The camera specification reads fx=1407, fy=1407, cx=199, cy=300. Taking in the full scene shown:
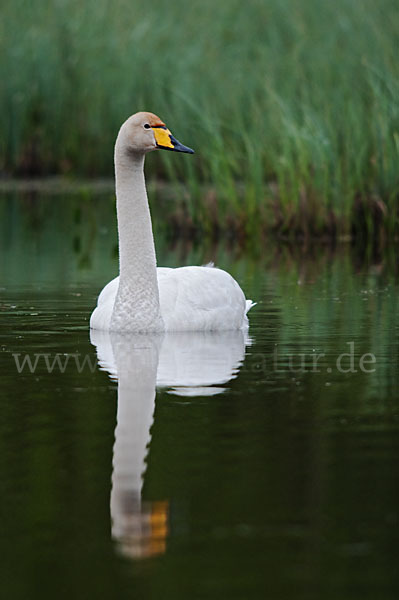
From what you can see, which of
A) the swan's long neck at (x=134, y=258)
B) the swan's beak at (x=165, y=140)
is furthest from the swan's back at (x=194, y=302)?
the swan's beak at (x=165, y=140)

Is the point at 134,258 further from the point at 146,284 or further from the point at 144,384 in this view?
the point at 144,384

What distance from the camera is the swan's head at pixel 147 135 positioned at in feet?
30.5

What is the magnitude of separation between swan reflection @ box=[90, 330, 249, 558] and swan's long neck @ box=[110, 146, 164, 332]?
116 mm

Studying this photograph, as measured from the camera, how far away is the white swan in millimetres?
9055

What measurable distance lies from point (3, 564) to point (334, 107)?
11824 millimetres

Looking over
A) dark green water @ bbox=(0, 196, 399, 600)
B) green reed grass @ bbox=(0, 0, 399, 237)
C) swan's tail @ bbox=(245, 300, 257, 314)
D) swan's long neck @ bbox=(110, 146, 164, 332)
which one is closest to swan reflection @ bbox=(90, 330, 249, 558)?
dark green water @ bbox=(0, 196, 399, 600)

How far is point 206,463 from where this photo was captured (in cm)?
508

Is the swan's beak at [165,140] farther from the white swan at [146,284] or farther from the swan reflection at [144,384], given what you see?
the swan reflection at [144,384]

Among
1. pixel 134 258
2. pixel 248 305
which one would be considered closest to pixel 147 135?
pixel 134 258

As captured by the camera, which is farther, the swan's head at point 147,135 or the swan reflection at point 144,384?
the swan's head at point 147,135

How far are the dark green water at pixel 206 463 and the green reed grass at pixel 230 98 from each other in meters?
5.12

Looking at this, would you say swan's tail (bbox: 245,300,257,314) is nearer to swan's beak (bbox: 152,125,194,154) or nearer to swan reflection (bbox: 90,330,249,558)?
swan reflection (bbox: 90,330,249,558)

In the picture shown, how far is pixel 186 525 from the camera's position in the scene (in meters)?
4.30

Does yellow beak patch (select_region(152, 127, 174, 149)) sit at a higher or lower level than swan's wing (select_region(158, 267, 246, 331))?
higher
